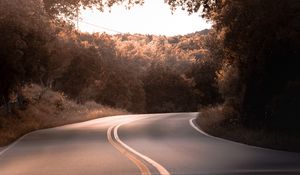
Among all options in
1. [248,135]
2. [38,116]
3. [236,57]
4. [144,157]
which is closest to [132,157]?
[144,157]

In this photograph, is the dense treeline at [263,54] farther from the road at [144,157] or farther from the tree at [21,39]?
the tree at [21,39]

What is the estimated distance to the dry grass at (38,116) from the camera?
105 feet

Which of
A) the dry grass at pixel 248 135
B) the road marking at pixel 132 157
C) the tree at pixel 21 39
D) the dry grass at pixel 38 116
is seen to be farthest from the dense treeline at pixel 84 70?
the dry grass at pixel 248 135

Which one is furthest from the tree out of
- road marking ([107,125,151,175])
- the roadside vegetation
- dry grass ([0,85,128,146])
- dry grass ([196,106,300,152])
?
dry grass ([196,106,300,152])

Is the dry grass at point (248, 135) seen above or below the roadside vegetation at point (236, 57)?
below

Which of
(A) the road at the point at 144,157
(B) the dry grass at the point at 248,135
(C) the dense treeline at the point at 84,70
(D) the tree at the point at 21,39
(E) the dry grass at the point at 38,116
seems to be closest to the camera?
(A) the road at the point at 144,157

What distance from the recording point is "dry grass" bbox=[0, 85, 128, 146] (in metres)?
31.9

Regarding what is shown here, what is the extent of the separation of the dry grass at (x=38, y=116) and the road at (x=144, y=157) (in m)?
4.95

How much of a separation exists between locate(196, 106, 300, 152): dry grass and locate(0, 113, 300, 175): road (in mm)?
623

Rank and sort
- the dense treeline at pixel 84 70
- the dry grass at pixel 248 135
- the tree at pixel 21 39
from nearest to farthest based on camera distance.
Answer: the dry grass at pixel 248 135
the tree at pixel 21 39
the dense treeline at pixel 84 70

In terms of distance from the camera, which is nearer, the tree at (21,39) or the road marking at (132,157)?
the road marking at (132,157)

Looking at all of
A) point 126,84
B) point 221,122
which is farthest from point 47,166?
point 126,84

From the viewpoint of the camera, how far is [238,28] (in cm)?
2309

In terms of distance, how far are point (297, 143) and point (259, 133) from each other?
317cm
